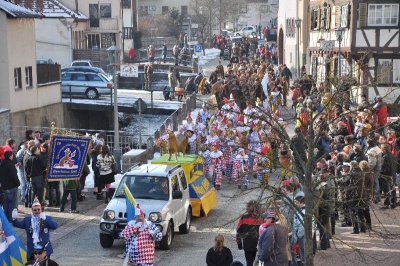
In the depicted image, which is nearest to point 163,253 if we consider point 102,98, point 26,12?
point 26,12

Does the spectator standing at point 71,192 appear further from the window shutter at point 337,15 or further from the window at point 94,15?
the window at point 94,15

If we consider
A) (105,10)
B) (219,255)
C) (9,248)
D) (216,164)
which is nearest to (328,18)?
(216,164)

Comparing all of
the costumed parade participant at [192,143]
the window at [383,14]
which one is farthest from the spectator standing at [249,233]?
the window at [383,14]

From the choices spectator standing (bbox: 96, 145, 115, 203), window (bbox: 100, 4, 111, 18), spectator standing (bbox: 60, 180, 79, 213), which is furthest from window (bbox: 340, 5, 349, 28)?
window (bbox: 100, 4, 111, 18)

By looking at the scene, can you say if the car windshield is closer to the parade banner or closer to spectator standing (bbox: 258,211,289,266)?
the parade banner

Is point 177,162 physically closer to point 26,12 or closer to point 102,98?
point 26,12

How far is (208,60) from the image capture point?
7088cm

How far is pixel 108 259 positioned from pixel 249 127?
33.9 ft

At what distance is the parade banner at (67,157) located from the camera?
2150 cm

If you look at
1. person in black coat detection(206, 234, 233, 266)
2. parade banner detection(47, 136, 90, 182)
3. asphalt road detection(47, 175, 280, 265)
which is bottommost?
asphalt road detection(47, 175, 280, 265)

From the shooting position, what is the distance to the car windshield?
64.4 feet

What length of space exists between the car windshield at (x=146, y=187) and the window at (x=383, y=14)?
21.2 metres

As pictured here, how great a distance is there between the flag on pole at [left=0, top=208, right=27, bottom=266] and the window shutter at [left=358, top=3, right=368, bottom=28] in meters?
25.6

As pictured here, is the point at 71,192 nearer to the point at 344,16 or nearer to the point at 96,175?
the point at 96,175
